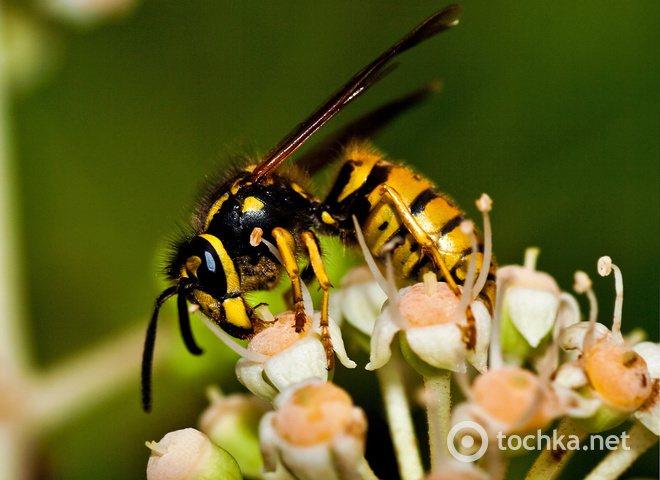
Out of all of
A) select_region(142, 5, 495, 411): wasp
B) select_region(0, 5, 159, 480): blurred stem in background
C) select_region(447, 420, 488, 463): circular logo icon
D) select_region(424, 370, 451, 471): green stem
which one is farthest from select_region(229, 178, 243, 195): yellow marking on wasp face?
select_region(0, 5, 159, 480): blurred stem in background

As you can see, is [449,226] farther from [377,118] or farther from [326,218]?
[377,118]

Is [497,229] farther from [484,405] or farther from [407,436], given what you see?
[484,405]

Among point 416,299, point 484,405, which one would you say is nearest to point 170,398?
point 416,299

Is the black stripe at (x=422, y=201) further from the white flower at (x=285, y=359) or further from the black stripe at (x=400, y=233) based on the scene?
the white flower at (x=285, y=359)

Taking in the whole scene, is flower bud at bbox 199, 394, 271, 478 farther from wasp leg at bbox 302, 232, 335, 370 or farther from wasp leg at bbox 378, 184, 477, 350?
wasp leg at bbox 378, 184, 477, 350

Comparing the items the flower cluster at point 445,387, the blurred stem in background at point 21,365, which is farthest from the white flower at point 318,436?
the blurred stem in background at point 21,365

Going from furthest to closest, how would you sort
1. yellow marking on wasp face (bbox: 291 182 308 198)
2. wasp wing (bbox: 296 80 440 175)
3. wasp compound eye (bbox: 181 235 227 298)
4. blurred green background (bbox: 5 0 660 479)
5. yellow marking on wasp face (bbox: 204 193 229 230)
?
1. blurred green background (bbox: 5 0 660 479)
2. wasp wing (bbox: 296 80 440 175)
3. yellow marking on wasp face (bbox: 291 182 308 198)
4. yellow marking on wasp face (bbox: 204 193 229 230)
5. wasp compound eye (bbox: 181 235 227 298)

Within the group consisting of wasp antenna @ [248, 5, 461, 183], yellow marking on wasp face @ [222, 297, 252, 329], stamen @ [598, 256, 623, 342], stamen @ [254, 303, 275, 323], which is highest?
wasp antenna @ [248, 5, 461, 183]

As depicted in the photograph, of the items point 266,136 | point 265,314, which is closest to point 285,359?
point 265,314
